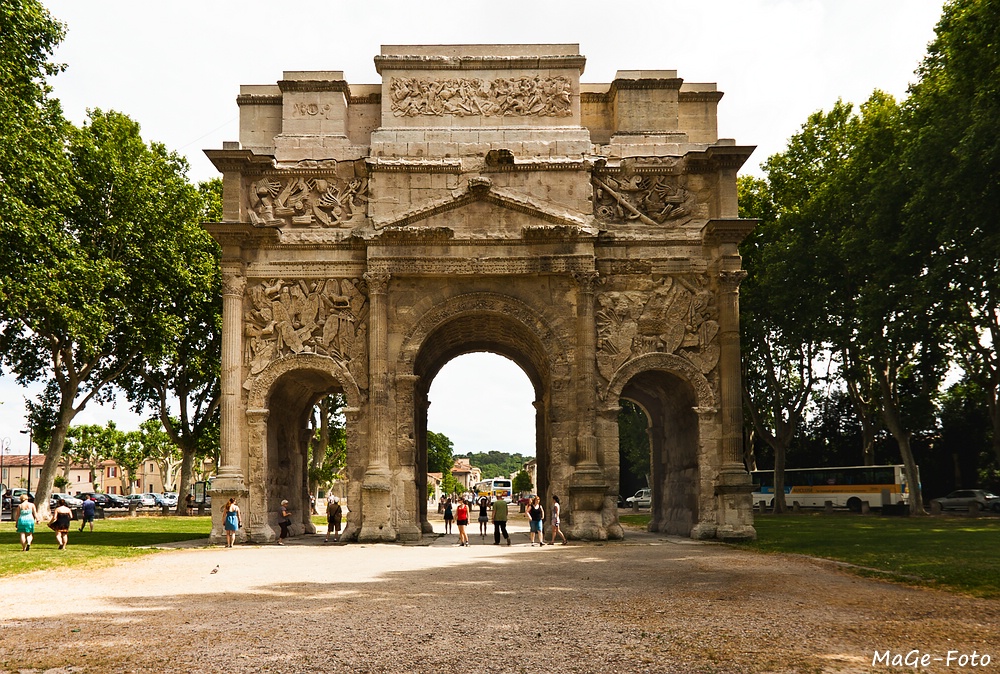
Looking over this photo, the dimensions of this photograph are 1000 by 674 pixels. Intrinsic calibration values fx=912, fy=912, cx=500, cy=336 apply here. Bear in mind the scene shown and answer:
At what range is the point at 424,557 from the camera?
19.5 metres

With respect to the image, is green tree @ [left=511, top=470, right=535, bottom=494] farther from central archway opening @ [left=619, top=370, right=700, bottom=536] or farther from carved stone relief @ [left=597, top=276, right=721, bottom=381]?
carved stone relief @ [left=597, top=276, right=721, bottom=381]

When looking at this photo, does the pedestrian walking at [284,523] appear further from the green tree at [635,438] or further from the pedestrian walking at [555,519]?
the green tree at [635,438]

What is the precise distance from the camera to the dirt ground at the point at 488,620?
28.2 ft

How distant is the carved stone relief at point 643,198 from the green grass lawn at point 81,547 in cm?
1464

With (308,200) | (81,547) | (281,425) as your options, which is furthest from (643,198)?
(81,547)

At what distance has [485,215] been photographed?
2445 centimetres

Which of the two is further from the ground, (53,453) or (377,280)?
(377,280)

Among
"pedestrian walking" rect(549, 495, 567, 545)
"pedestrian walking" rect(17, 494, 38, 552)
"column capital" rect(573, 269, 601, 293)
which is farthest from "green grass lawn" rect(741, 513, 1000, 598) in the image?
"pedestrian walking" rect(17, 494, 38, 552)

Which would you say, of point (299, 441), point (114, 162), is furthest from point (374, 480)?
point (114, 162)

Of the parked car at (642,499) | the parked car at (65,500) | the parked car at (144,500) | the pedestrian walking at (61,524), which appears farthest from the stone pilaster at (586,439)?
the parked car at (144,500)

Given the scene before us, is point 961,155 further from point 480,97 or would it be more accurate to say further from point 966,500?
point 966,500

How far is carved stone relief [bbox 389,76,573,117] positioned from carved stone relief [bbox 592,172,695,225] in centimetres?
241

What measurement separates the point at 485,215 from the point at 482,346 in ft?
20.3

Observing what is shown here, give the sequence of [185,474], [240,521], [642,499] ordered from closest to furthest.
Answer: [240,521]
[185,474]
[642,499]
